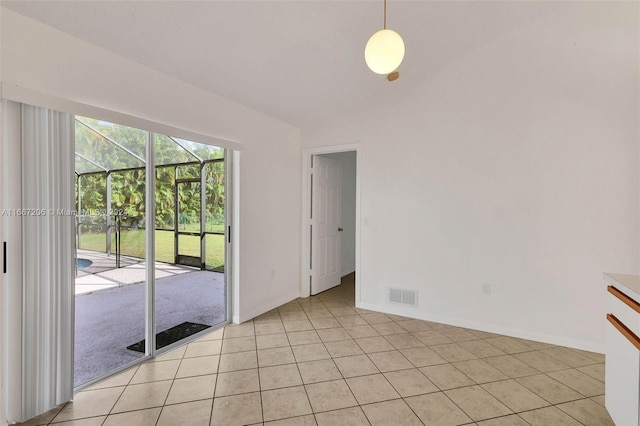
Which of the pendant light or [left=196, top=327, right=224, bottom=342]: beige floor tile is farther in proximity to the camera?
[left=196, top=327, right=224, bottom=342]: beige floor tile

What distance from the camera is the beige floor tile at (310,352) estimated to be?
273 centimetres

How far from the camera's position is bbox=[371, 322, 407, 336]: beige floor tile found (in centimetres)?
333

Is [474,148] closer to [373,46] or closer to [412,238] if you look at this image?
[412,238]

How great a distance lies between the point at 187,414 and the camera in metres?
1.97

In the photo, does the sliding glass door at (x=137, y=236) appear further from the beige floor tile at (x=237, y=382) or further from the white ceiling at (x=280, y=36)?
the beige floor tile at (x=237, y=382)

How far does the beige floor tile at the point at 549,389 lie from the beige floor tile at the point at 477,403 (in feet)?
1.25

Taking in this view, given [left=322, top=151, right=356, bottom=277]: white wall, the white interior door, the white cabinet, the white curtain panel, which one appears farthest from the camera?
[left=322, top=151, right=356, bottom=277]: white wall

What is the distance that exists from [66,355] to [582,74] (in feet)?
16.2

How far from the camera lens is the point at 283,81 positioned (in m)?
3.19

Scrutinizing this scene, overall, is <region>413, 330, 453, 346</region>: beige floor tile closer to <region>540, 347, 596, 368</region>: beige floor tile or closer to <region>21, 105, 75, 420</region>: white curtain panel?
<region>540, 347, 596, 368</region>: beige floor tile

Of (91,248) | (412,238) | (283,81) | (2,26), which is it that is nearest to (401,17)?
(283,81)

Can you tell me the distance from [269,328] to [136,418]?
159cm

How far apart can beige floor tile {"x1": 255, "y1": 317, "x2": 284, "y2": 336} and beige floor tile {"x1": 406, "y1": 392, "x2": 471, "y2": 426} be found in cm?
163

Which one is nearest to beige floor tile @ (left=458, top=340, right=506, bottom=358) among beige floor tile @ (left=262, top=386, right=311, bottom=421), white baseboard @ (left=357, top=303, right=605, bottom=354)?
white baseboard @ (left=357, top=303, right=605, bottom=354)
